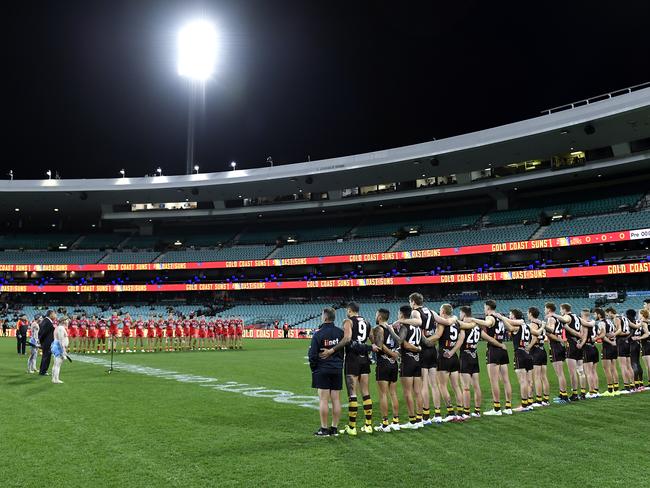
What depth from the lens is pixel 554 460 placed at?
22.4 ft

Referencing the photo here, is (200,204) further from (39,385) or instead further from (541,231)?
(39,385)

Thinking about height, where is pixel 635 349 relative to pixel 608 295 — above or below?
below

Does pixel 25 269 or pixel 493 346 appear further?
pixel 25 269

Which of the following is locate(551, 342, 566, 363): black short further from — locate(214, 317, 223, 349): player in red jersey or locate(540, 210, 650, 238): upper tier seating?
locate(540, 210, 650, 238): upper tier seating

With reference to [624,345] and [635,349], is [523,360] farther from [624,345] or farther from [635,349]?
[635,349]

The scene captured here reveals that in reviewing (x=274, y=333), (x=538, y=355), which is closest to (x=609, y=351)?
(x=538, y=355)

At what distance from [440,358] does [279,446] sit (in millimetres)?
3927

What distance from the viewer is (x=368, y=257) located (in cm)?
5344

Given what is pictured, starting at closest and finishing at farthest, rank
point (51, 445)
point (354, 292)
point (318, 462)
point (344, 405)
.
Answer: point (318, 462) < point (51, 445) < point (344, 405) < point (354, 292)

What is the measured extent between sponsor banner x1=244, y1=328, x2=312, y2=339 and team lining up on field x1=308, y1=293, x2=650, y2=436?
118 ft

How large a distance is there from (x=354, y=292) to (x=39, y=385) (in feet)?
148

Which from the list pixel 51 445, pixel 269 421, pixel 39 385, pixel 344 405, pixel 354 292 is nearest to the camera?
pixel 51 445

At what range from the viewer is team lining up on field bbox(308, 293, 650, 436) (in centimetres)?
857

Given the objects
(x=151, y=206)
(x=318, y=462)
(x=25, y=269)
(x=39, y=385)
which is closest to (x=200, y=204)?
(x=151, y=206)
